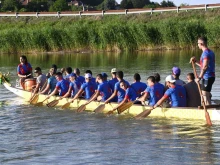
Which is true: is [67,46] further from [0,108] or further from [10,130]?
[10,130]

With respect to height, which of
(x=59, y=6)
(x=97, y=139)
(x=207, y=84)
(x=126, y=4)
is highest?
(x=126, y=4)

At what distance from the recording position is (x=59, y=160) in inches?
502

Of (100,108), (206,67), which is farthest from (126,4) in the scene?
(206,67)

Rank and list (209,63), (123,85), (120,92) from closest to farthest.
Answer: (209,63) < (123,85) < (120,92)

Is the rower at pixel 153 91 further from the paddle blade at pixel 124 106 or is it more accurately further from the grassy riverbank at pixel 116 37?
the grassy riverbank at pixel 116 37

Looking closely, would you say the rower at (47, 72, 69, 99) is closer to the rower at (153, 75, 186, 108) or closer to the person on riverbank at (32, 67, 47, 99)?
the person on riverbank at (32, 67, 47, 99)

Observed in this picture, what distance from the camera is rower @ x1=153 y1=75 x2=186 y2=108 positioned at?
53.3ft

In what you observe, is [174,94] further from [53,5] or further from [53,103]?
[53,5]

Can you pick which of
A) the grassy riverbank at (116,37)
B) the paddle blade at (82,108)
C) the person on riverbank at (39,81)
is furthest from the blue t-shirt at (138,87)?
the grassy riverbank at (116,37)

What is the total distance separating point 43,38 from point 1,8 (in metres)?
42.1

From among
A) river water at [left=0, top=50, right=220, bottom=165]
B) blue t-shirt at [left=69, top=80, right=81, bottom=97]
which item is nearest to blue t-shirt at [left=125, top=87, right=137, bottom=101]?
river water at [left=0, top=50, right=220, bottom=165]

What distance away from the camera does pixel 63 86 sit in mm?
20547

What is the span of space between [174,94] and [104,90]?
3.10m

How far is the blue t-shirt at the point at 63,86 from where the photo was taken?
2045 cm
